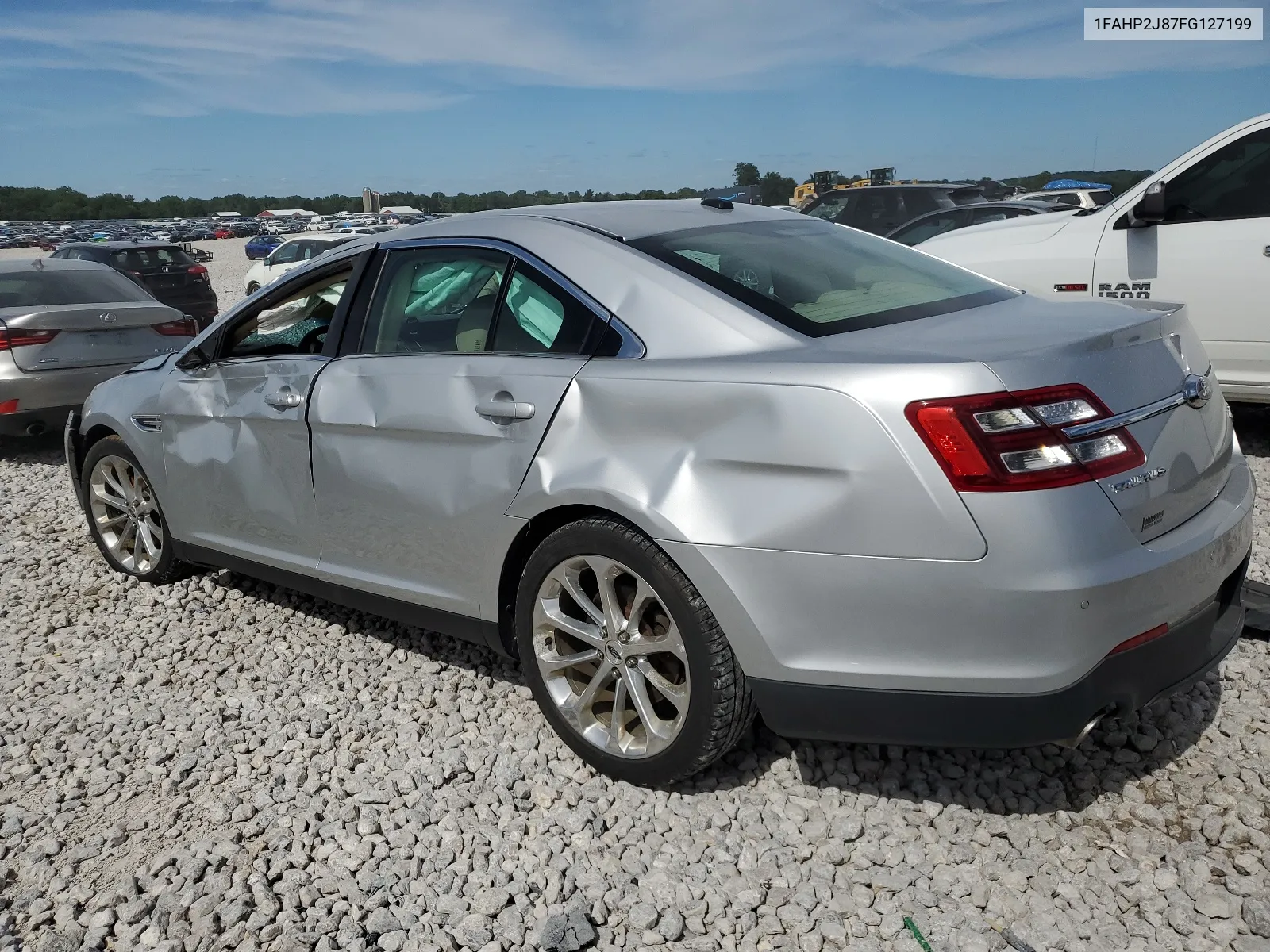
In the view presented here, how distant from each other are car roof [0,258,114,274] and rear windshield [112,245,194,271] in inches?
319

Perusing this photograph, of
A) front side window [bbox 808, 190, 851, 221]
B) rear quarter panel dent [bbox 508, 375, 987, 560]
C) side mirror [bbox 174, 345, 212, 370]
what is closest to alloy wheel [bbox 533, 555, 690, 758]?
rear quarter panel dent [bbox 508, 375, 987, 560]

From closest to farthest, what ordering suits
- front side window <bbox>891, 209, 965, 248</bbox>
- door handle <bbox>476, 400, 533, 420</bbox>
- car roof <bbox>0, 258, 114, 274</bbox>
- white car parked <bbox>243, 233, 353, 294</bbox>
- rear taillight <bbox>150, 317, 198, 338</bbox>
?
door handle <bbox>476, 400, 533, 420</bbox> < rear taillight <bbox>150, 317, 198, 338</bbox> < car roof <bbox>0, 258, 114, 274</bbox> < front side window <bbox>891, 209, 965, 248</bbox> < white car parked <bbox>243, 233, 353, 294</bbox>

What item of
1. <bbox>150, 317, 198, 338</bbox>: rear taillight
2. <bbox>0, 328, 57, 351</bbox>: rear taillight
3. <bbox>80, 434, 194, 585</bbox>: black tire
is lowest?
<bbox>80, 434, 194, 585</bbox>: black tire

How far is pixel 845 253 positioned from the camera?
336cm

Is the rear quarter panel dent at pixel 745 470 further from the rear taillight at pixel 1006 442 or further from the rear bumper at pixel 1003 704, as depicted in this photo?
the rear bumper at pixel 1003 704

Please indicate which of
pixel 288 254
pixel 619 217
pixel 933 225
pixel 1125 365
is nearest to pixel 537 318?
pixel 619 217

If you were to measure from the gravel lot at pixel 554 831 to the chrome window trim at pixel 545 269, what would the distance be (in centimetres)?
125

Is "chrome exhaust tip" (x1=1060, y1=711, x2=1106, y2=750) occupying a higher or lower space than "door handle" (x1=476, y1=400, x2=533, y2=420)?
lower

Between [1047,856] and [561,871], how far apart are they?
1211mm

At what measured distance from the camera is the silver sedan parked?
7535 millimetres

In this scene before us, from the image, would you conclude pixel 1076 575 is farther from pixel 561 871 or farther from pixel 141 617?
pixel 141 617

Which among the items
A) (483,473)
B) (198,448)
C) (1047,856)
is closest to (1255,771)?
(1047,856)

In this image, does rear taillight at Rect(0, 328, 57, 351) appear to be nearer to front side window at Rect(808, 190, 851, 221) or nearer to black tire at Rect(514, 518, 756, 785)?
black tire at Rect(514, 518, 756, 785)

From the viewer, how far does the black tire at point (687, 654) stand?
2.61m
